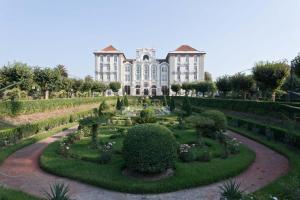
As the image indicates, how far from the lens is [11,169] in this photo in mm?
9891

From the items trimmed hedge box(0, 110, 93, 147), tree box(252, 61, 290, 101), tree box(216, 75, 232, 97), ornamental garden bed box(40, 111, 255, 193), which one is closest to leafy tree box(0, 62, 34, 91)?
trimmed hedge box(0, 110, 93, 147)

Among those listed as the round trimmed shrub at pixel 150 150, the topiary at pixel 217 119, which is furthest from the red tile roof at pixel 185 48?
the round trimmed shrub at pixel 150 150

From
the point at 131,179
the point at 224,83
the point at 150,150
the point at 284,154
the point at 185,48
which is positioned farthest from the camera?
the point at 185,48

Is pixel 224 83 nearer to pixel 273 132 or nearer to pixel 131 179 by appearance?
pixel 273 132

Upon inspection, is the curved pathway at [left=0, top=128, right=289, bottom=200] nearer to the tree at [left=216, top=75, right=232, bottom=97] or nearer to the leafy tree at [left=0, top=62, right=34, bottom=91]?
the leafy tree at [left=0, top=62, right=34, bottom=91]

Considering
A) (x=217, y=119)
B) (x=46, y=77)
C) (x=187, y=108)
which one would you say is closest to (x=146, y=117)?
(x=187, y=108)

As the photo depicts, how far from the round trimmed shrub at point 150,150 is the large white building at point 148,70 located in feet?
232

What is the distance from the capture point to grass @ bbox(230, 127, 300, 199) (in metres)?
7.22

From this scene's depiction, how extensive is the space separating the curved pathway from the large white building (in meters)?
67.8

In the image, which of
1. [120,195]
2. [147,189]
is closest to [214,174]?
[147,189]

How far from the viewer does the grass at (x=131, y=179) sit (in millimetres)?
7863

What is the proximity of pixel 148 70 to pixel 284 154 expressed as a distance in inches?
2734

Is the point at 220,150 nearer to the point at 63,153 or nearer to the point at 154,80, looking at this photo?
the point at 63,153

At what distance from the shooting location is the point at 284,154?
38.3ft
